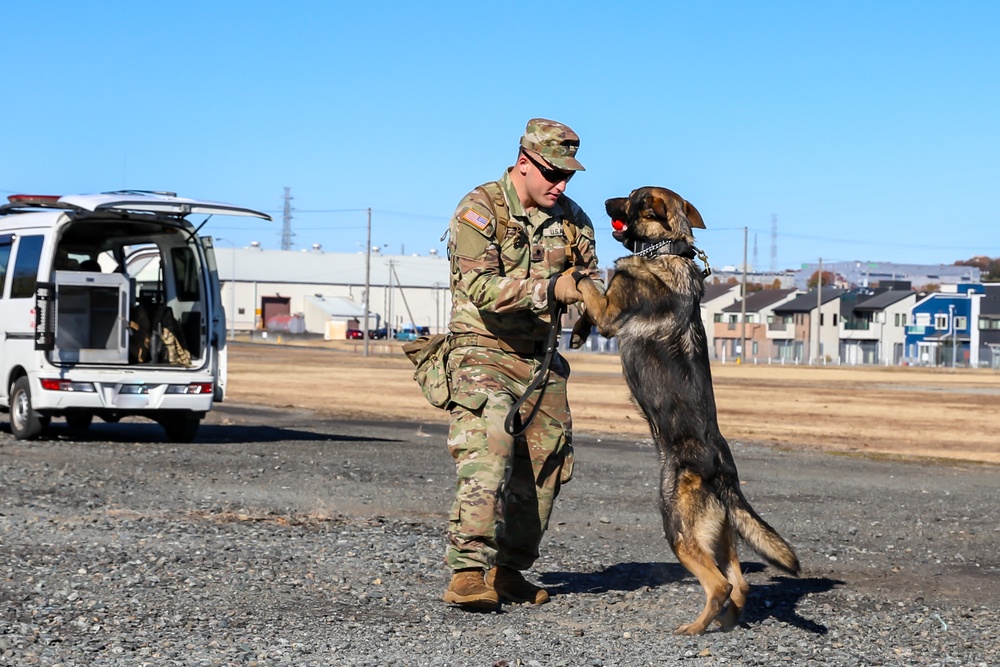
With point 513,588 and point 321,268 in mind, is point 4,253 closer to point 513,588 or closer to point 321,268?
point 513,588

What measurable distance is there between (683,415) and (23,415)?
11.0 m

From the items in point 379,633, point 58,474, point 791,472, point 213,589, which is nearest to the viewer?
point 379,633

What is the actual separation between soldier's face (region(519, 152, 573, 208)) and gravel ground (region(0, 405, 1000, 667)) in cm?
186

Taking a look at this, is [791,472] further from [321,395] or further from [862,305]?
[862,305]

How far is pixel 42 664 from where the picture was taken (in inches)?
181

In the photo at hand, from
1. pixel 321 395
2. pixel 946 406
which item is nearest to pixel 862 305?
pixel 946 406

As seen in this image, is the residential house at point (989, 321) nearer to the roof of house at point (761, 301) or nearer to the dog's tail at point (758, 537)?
the roof of house at point (761, 301)

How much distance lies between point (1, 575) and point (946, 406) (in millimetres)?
30868

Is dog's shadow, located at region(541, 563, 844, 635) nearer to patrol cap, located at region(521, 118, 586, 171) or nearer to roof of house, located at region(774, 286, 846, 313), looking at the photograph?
patrol cap, located at region(521, 118, 586, 171)

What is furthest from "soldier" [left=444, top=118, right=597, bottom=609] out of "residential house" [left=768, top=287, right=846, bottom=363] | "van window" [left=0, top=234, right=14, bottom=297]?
"residential house" [left=768, top=287, right=846, bottom=363]

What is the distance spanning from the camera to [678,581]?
6547mm

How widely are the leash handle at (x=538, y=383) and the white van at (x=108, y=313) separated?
866 centimetres

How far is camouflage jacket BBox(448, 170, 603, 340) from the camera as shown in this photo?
18.7 feet

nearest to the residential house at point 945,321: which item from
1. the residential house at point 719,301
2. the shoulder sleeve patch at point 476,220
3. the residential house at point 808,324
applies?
the residential house at point 808,324
